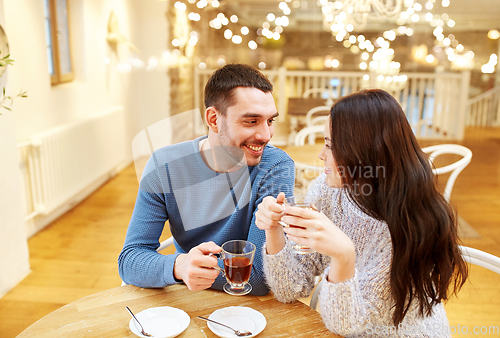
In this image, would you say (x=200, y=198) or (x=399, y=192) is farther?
(x=200, y=198)

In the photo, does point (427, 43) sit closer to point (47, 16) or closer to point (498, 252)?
point (498, 252)

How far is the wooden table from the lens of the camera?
739 millimetres

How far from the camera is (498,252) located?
95.4 inches

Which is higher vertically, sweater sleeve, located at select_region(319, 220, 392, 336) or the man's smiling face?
the man's smiling face

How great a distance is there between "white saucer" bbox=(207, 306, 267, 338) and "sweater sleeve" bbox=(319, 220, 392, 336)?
12 cm

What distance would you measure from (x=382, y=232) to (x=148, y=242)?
539 mm

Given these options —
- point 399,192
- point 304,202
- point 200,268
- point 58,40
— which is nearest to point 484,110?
point 58,40

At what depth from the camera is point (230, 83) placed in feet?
3.50

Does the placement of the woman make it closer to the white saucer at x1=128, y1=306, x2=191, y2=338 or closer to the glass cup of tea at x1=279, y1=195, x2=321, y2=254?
the glass cup of tea at x1=279, y1=195, x2=321, y2=254

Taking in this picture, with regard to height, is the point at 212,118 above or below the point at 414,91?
above

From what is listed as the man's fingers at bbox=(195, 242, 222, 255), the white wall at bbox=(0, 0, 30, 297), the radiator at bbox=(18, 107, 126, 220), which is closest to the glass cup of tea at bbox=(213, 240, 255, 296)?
the man's fingers at bbox=(195, 242, 222, 255)

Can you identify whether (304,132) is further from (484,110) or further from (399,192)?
(484,110)

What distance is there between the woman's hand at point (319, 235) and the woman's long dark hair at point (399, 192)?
0.12m

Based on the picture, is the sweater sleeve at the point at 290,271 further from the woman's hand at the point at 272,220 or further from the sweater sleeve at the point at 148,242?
the sweater sleeve at the point at 148,242
